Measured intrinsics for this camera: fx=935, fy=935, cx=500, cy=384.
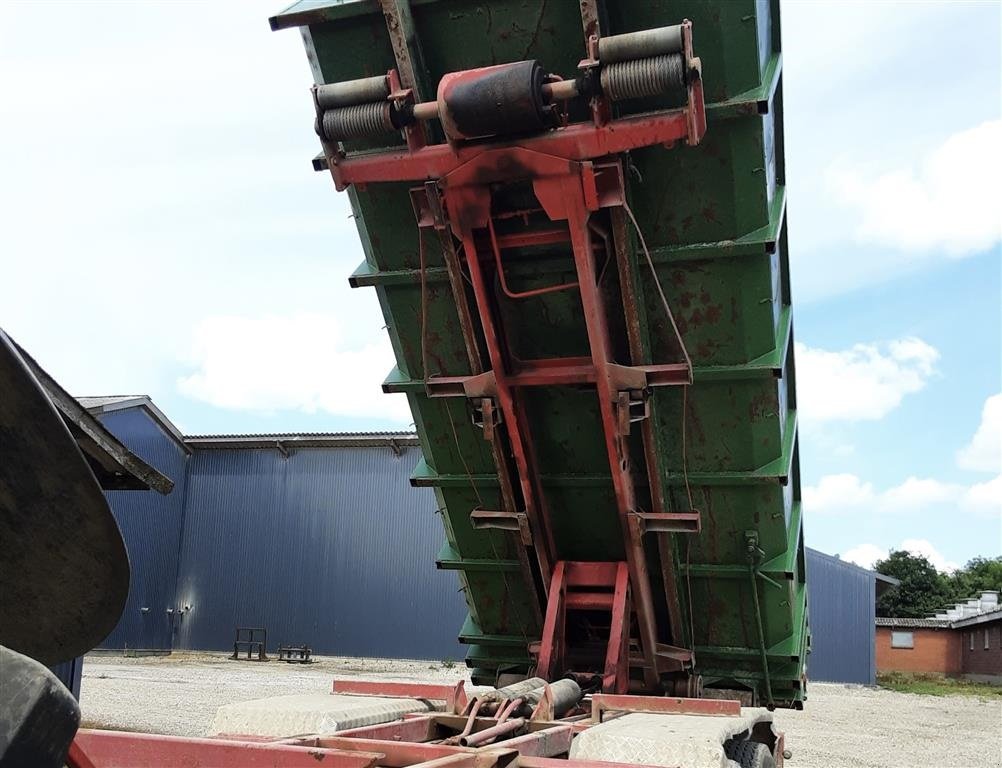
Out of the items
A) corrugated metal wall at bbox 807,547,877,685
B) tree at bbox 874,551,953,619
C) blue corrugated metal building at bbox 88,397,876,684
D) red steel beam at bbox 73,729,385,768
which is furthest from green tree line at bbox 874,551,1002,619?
red steel beam at bbox 73,729,385,768

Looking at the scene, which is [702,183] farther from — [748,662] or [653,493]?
[748,662]

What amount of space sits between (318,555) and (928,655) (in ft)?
81.8

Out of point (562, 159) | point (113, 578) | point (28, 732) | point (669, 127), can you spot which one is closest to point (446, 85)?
point (562, 159)

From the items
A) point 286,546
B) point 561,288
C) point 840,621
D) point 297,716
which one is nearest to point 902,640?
point 840,621

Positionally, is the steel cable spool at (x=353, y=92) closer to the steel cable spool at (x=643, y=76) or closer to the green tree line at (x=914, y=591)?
the steel cable spool at (x=643, y=76)

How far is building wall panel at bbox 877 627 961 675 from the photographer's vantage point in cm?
3647

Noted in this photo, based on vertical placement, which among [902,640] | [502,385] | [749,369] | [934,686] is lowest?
[934,686]

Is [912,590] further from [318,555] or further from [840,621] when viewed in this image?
[318,555]

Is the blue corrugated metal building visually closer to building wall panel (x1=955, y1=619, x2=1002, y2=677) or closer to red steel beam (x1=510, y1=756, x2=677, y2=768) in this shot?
building wall panel (x1=955, y1=619, x2=1002, y2=677)

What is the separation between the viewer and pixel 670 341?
4801 millimetres

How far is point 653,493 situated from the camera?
5.09 metres

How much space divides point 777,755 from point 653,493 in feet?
5.16

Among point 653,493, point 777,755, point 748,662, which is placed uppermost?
point 653,493

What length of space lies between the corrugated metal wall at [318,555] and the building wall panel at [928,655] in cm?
2025
